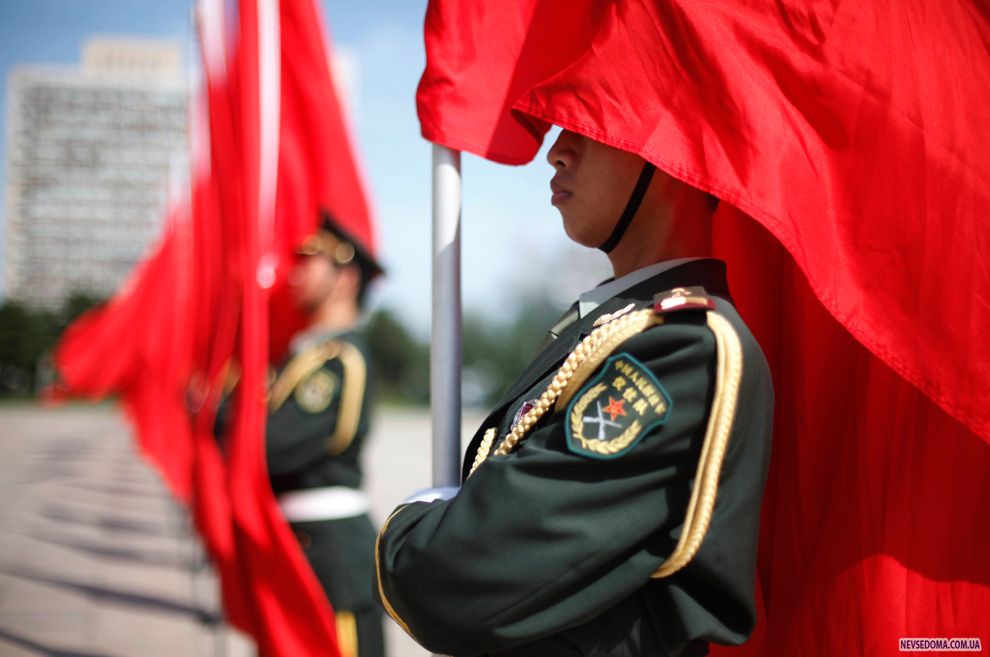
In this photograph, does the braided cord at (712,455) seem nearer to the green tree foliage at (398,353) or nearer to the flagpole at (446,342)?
the flagpole at (446,342)

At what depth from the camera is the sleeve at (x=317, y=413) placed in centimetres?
373

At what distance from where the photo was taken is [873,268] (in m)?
1.48

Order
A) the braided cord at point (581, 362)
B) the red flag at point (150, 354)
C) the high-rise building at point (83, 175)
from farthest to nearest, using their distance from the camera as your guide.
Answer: the high-rise building at point (83, 175) < the red flag at point (150, 354) < the braided cord at point (581, 362)

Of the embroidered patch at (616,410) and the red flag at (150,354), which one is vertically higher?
the red flag at (150,354)

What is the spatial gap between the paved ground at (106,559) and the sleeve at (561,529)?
12.2 feet

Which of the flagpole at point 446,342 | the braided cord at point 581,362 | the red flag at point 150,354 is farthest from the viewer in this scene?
the red flag at point 150,354

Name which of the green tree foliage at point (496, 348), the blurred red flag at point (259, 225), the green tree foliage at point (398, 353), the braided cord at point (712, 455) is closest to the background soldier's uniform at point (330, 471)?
the blurred red flag at point (259, 225)

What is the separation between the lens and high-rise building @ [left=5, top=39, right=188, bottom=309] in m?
10.6

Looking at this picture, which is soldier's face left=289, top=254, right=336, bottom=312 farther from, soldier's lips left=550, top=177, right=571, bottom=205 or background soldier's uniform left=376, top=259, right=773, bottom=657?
background soldier's uniform left=376, top=259, right=773, bottom=657

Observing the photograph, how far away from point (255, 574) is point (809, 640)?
2230 mm

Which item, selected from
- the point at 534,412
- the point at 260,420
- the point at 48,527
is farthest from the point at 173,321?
the point at 534,412

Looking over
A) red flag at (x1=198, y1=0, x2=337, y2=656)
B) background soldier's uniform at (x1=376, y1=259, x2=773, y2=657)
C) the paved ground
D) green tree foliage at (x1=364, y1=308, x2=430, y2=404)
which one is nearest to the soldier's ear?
red flag at (x1=198, y1=0, x2=337, y2=656)

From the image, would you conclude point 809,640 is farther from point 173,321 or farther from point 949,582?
point 173,321

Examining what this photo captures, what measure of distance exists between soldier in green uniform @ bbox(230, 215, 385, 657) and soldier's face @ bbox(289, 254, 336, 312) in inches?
6.4
